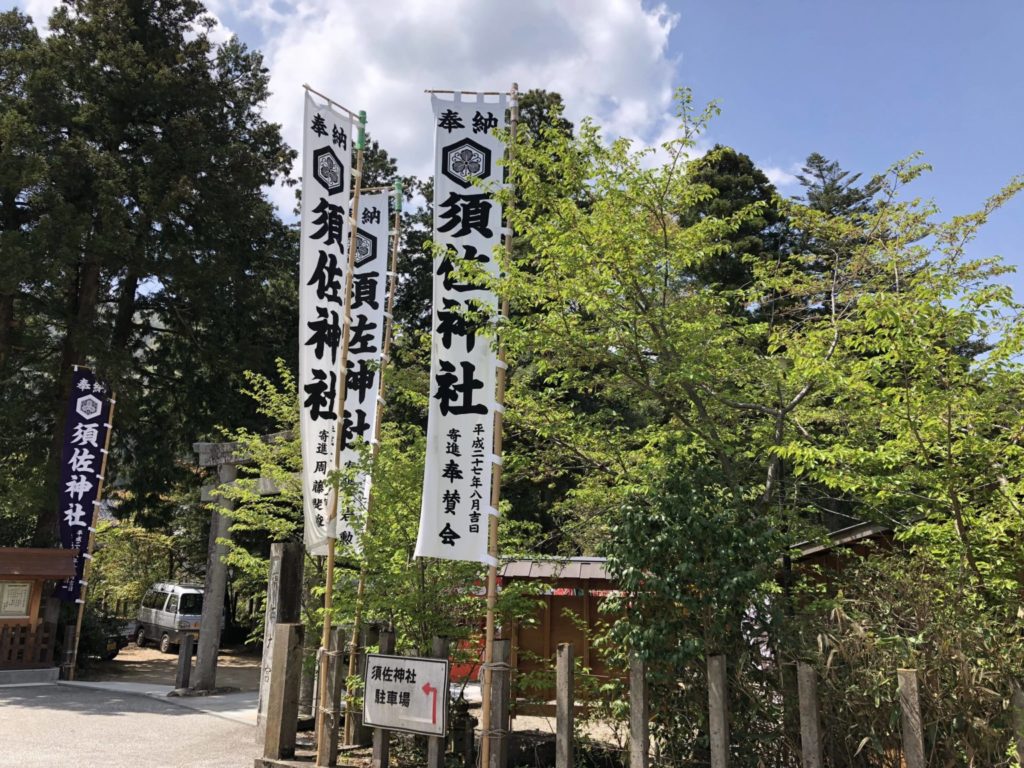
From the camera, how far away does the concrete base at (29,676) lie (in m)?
14.5

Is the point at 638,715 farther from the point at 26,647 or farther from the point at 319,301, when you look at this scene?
the point at 26,647

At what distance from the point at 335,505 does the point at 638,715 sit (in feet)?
12.1

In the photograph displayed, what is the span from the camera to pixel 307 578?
1155 centimetres

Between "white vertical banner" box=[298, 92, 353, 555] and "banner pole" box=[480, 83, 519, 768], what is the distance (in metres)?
2.22

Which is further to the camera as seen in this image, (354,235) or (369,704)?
(354,235)

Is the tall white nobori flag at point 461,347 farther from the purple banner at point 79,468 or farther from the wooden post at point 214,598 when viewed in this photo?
the purple banner at point 79,468

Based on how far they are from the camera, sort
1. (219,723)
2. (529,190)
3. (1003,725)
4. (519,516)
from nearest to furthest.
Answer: (1003,725) → (529,190) → (219,723) → (519,516)

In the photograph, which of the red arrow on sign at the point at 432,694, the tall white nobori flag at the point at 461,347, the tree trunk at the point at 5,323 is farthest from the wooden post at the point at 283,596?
the tree trunk at the point at 5,323

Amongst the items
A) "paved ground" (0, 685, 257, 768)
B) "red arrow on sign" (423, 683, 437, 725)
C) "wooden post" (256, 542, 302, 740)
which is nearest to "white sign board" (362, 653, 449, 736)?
"red arrow on sign" (423, 683, 437, 725)

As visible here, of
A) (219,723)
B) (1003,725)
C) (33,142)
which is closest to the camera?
(1003,725)

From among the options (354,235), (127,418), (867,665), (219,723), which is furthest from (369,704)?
(127,418)

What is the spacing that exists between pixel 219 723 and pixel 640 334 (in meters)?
8.71

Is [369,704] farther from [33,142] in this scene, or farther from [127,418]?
[33,142]

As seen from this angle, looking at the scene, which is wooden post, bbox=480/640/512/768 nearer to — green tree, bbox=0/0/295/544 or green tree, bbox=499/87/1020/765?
green tree, bbox=499/87/1020/765
